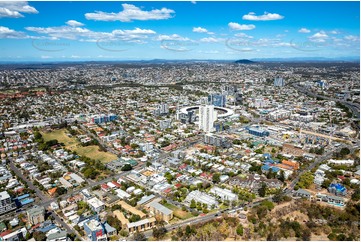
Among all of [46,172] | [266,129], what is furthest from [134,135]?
[266,129]

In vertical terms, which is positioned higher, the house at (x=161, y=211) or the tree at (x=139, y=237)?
the house at (x=161, y=211)

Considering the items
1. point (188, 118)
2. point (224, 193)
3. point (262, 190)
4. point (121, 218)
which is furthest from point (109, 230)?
point (188, 118)

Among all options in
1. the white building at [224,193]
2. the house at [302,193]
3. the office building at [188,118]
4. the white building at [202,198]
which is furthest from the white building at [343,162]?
the office building at [188,118]

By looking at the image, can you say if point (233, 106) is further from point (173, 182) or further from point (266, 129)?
point (173, 182)

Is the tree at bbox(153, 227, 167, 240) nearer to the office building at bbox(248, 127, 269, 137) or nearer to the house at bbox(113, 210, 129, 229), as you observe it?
the house at bbox(113, 210, 129, 229)

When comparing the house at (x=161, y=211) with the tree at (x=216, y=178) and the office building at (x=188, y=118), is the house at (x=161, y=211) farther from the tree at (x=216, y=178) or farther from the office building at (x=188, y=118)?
the office building at (x=188, y=118)

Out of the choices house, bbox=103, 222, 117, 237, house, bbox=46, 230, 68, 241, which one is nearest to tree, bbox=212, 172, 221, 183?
house, bbox=103, 222, 117, 237
